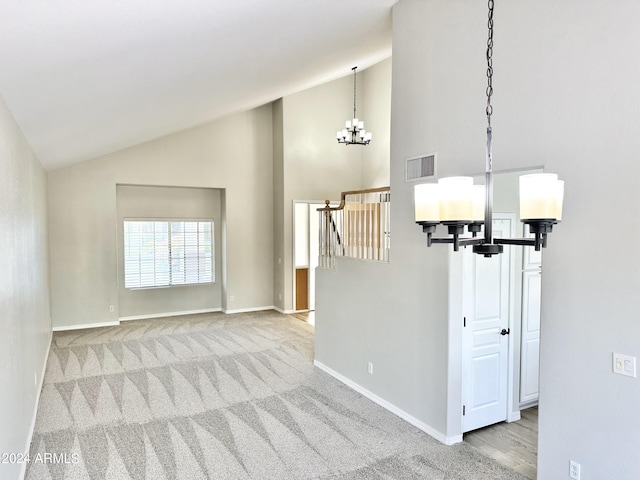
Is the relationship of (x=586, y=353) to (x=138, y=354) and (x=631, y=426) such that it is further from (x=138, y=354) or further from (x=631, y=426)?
(x=138, y=354)

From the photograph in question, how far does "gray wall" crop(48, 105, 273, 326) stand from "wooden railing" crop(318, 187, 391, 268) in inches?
142

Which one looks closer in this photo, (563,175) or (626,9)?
(626,9)

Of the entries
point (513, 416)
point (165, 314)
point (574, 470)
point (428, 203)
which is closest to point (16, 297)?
point (428, 203)

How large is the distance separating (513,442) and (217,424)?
268 cm

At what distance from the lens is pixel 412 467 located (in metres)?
3.24

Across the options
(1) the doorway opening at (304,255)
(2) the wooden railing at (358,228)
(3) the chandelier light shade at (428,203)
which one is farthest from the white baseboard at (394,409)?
(1) the doorway opening at (304,255)

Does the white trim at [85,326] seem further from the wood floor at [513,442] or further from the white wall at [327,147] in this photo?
the wood floor at [513,442]

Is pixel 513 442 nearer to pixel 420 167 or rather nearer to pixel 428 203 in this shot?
pixel 420 167

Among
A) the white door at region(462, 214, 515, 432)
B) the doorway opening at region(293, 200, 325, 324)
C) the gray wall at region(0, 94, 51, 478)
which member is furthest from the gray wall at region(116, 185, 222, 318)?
the white door at region(462, 214, 515, 432)

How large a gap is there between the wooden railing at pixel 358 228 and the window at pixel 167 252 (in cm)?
403

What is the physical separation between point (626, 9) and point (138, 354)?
6406 mm

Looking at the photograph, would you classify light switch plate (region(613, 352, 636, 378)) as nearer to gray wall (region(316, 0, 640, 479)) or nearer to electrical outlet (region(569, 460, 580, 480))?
gray wall (region(316, 0, 640, 479))

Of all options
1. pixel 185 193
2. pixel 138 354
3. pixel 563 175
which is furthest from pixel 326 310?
pixel 185 193

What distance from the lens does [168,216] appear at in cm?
845
